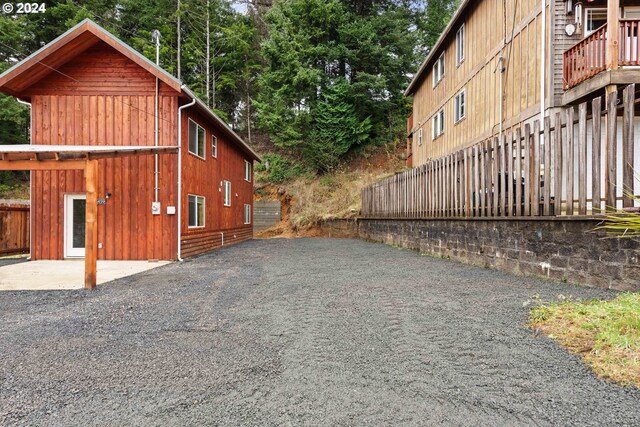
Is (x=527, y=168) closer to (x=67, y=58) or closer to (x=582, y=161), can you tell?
(x=582, y=161)

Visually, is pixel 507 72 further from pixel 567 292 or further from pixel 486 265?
pixel 567 292

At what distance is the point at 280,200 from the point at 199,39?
13.7m

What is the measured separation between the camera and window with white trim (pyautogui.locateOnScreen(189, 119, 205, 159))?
10602mm

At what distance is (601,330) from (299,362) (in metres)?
2.55

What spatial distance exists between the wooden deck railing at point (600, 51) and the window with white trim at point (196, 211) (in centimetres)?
1088

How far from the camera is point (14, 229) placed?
11273 millimetres

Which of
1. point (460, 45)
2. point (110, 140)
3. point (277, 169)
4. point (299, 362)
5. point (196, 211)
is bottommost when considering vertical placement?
point (299, 362)

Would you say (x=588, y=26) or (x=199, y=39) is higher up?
(x=199, y=39)

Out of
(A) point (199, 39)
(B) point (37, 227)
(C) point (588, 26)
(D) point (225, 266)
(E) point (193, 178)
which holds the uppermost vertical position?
(A) point (199, 39)

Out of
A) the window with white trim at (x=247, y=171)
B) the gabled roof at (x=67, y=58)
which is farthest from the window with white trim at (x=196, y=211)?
the window with white trim at (x=247, y=171)

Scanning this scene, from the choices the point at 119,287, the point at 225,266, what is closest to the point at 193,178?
the point at 225,266

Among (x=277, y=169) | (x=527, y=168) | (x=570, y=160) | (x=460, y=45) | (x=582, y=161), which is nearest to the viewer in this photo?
(x=582, y=161)

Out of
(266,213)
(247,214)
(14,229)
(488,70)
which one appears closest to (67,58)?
(14,229)

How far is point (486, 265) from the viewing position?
6.60 meters
